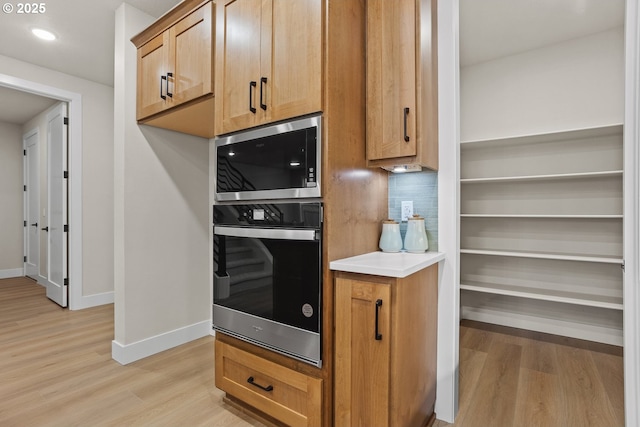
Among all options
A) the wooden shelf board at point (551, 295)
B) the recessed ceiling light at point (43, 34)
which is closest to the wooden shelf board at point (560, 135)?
the wooden shelf board at point (551, 295)

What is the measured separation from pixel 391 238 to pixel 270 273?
68cm

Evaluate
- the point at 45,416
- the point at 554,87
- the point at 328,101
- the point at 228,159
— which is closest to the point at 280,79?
the point at 328,101

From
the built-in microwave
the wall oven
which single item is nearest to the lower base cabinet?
the wall oven

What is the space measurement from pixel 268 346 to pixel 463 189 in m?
2.83

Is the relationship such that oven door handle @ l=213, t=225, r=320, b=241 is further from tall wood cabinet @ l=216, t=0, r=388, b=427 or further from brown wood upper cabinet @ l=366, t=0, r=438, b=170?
brown wood upper cabinet @ l=366, t=0, r=438, b=170

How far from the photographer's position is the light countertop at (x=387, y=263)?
1.26 m

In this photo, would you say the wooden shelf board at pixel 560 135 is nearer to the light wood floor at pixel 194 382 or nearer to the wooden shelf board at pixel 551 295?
the wooden shelf board at pixel 551 295

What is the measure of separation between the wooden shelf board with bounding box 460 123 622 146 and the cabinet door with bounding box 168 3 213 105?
2.44 metres

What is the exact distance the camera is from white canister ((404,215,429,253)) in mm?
1706

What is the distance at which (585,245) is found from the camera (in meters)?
2.91

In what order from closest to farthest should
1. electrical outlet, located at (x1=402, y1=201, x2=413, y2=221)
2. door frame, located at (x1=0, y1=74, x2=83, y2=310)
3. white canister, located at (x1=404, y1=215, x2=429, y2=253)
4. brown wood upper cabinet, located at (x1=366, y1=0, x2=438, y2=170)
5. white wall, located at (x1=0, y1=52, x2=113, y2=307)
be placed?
brown wood upper cabinet, located at (x1=366, y1=0, x2=438, y2=170)
white canister, located at (x1=404, y1=215, x2=429, y2=253)
electrical outlet, located at (x1=402, y1=201, x2=413, y2=221)
door frame, located at (x1=0, y1=74, x2=83, y2=310)
white wall, located at (x1=0, y1=52, x2=113, y2=307)

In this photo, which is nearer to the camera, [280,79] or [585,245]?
[280,79]

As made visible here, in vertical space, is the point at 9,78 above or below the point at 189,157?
above

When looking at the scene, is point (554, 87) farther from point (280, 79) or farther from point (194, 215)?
point (194, 215)
